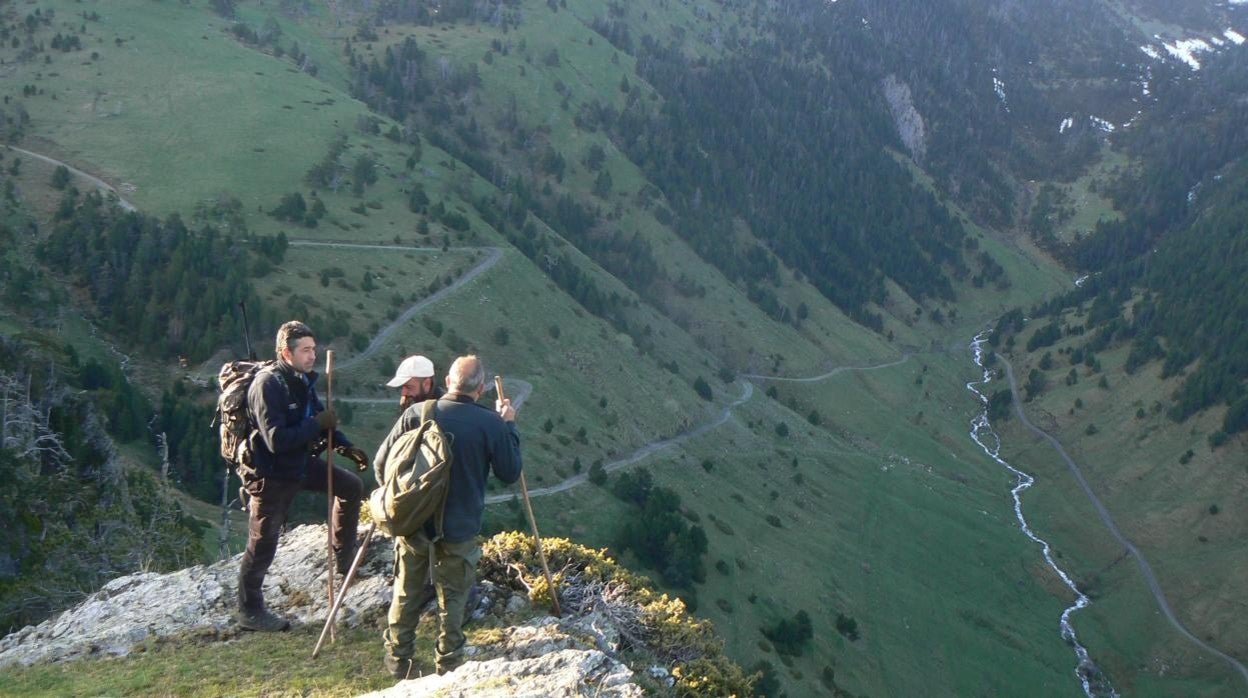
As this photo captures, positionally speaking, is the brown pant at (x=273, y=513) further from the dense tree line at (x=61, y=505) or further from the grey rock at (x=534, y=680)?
the dense tree line at (x=61, y=505)

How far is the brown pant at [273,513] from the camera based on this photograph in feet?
40.3

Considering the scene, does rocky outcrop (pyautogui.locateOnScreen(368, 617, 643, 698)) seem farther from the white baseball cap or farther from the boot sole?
the white baseball cap

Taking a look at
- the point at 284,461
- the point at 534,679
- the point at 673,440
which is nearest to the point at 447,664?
the point at 534,679

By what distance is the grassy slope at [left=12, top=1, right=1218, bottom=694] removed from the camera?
7650cm


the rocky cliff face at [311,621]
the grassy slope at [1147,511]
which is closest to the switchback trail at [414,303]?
the rocky cliff face at [311,621]

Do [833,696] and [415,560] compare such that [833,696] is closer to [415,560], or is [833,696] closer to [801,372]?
[415,560]

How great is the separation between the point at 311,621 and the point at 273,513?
2.03 meters

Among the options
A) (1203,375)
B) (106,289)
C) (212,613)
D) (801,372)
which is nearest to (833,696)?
(212,613)

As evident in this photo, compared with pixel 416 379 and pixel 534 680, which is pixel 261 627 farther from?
pixel 534 680

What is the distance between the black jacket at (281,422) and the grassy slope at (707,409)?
5342 centimetres

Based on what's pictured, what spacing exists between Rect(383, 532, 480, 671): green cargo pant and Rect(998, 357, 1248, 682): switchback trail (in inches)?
3953

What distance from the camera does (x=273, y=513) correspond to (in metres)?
12.4

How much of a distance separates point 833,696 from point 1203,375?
340 ft

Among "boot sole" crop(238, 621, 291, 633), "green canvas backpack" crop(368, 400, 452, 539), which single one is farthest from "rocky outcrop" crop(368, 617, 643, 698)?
"boot sole" crop(238, 621, 291, 633)
